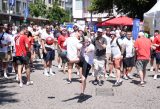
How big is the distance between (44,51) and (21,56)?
8.25 ft

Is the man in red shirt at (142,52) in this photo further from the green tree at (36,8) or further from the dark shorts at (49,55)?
the green tree at (36,8)

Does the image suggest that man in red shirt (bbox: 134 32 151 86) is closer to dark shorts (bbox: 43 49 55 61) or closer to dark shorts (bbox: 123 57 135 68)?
dark shorts (bbox: 123 57 135 68)

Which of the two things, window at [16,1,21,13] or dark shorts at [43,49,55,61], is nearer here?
dark shorts at [43,49,55,61]

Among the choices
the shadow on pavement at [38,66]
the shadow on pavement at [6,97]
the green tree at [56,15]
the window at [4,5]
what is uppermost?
the window at [4,5]

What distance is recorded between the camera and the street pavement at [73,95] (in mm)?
10164

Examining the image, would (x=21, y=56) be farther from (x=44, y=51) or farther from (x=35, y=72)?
(x=35, y=72)

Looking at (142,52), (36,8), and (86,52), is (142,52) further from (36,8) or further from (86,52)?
(36,8)

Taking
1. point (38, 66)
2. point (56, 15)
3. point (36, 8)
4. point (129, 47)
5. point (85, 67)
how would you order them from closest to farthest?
point (85, 67), point (129, 47), point (38, 66), point (36, 8), point (56, 15)

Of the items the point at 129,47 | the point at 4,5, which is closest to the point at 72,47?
the point at 129,47

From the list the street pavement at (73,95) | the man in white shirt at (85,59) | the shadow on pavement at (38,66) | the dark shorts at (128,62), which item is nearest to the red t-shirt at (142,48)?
the street pavement at (73,95)

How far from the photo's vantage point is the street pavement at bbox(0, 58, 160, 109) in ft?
33.3

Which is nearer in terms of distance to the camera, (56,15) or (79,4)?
(56,15)

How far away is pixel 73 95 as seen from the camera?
11.5 meters

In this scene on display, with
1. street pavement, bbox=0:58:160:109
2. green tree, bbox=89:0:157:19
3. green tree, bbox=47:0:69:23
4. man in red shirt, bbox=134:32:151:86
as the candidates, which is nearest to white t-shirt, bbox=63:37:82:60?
street pavement, bbox=0:58:160:109
